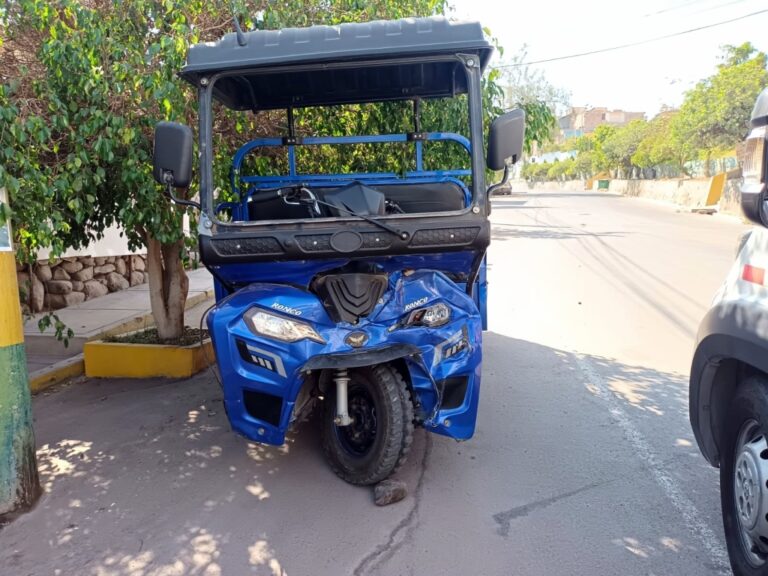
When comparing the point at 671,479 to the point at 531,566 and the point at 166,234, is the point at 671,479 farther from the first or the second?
the point at 166,234

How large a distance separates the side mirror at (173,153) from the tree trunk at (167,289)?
3.02 metres

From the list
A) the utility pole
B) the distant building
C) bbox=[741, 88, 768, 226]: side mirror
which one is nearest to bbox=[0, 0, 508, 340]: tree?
the utility pole

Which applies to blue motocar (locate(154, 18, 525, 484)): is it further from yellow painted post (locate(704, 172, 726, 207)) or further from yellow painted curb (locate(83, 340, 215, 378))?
yellow painted post (locate(704, 172, 726, 207))

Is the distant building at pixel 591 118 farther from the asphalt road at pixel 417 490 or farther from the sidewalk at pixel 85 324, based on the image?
the asphalt road at pixel 417 490

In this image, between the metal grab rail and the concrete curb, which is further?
the concrete curb

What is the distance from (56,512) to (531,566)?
2.71 m

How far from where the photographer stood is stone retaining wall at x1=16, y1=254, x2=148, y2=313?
28.8 ft

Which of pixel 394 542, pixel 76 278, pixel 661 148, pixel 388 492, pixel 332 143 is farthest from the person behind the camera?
pixel 661 148

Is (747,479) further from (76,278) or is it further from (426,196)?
(76,278)

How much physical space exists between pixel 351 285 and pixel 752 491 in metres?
2.23

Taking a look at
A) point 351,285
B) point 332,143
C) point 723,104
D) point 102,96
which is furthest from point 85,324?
point 723,104

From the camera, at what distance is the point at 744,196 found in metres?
2.58

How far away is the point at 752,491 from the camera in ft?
8.84

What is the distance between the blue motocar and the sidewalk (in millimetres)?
3329
